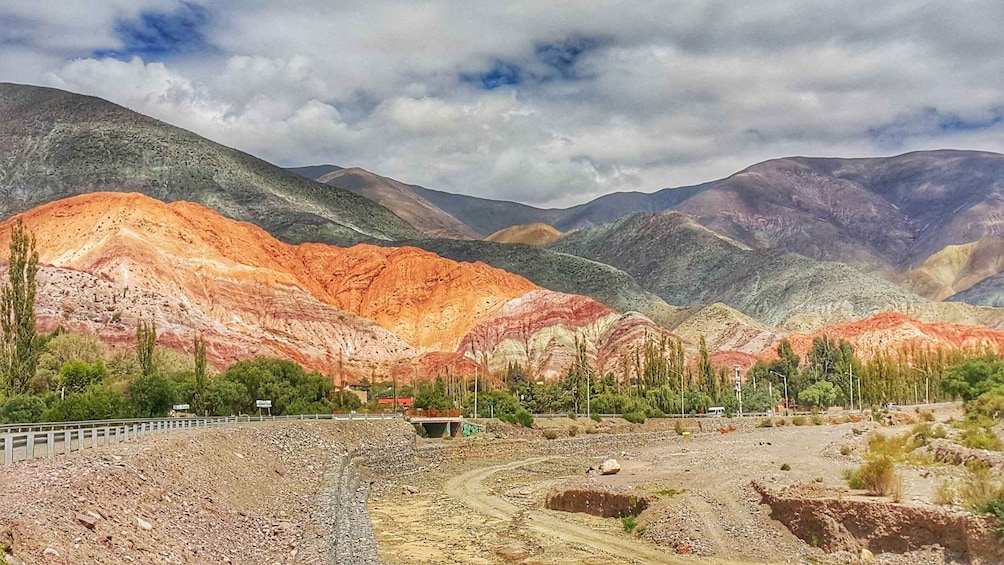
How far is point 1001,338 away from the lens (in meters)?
→ 190

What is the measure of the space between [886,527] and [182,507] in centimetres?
2031

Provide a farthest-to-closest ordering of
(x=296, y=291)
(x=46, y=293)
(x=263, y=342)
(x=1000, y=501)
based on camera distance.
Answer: (x=296, y=291)
(x=263, y=342)
(x=46, y=293)
(x=1000, y=501)

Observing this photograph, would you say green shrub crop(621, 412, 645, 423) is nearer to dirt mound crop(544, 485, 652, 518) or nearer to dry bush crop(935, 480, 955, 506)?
dirt mound crop(544, 485, 652, 518)

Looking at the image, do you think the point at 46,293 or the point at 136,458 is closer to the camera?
the point at 136,458

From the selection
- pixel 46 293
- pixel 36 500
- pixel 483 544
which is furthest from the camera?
pixel 46 293

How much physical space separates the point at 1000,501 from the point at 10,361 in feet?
198

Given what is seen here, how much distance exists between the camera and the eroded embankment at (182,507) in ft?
56.0

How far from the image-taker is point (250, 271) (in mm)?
161000

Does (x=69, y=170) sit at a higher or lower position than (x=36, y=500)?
higher

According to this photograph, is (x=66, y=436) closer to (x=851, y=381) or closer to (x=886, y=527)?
(x=886, y=527)

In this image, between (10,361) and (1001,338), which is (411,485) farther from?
(1001,338)

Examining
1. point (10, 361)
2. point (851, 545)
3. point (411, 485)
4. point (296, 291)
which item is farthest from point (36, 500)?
point (296, 291)

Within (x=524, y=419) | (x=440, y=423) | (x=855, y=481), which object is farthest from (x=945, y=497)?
(x=524, y=419)


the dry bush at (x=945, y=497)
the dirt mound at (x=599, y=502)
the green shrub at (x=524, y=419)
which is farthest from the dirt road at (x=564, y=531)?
the green shrub at (x=524, y=419)
